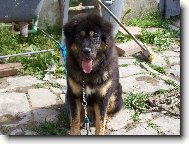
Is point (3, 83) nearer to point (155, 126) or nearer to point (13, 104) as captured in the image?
point (13, 104)

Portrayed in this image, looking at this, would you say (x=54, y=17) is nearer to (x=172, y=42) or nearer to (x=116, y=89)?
(x=172, y=42)

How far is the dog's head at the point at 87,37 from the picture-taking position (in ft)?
11.0

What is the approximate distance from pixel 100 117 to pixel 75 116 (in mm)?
253

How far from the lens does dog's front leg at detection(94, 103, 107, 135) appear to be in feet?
11.8

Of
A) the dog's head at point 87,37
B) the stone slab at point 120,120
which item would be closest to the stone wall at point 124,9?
the stone slab at point 120,120

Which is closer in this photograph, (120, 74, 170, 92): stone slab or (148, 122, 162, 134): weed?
(148, 122, 162, 134): weed

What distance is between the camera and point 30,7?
193 inches

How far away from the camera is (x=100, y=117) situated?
363 centimetres

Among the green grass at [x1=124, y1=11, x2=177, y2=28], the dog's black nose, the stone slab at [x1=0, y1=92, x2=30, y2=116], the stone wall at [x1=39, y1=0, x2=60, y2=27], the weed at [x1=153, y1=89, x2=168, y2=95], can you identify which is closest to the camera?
the dog's black nose

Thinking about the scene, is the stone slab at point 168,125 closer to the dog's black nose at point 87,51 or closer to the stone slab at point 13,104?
the dog's black nose at point 87,51

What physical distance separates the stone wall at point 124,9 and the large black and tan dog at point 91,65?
3.09 meters

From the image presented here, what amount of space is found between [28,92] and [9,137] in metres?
1.08

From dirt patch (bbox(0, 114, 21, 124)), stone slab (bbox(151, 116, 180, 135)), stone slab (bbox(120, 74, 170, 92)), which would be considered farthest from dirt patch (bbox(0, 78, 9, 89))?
stone slab (bbox(151, 116, 180, 135))

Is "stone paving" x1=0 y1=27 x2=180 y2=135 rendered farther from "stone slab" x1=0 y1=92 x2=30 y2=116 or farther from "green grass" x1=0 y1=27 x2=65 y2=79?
"green grass" x1=0 y1=27 x2=65 y2=79
